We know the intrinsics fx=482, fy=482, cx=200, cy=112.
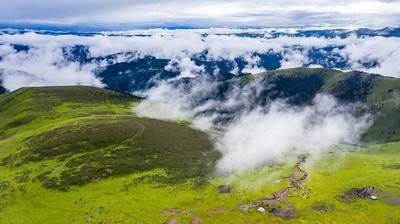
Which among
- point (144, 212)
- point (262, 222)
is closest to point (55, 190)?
point (144, 212)

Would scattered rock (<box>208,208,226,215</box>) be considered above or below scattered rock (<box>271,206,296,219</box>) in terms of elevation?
above

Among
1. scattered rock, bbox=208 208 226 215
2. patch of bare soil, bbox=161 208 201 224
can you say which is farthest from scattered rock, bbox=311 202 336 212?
patch of bare soil, bbox=161 208 201 224

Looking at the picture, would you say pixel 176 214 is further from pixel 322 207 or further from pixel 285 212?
pixel 322 207

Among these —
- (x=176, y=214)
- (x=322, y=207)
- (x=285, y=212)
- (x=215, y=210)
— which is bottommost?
(x=322, y=207)

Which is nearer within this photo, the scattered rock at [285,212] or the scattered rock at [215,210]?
the scattered rock at [285,212]

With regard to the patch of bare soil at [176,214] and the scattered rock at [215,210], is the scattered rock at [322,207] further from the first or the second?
the patch of bare soil at [176,214]

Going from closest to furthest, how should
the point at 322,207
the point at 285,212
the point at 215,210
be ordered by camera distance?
the point at 285,212
the point at 215,210
the point at 322,207

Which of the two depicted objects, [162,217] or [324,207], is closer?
[162,217]

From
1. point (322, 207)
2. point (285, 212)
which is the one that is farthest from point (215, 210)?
point (322, 207)

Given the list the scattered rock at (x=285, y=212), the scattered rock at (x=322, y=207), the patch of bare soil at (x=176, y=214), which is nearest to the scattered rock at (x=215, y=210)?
the patch of bare soil at (x=176, y=214)

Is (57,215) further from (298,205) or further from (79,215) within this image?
(298,205)

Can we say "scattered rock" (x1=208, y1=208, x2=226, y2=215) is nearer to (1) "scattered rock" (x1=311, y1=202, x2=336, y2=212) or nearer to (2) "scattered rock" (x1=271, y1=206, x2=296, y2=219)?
(2) "scattered rock" (x1=271, y1=206, x2=296, y2=219)
